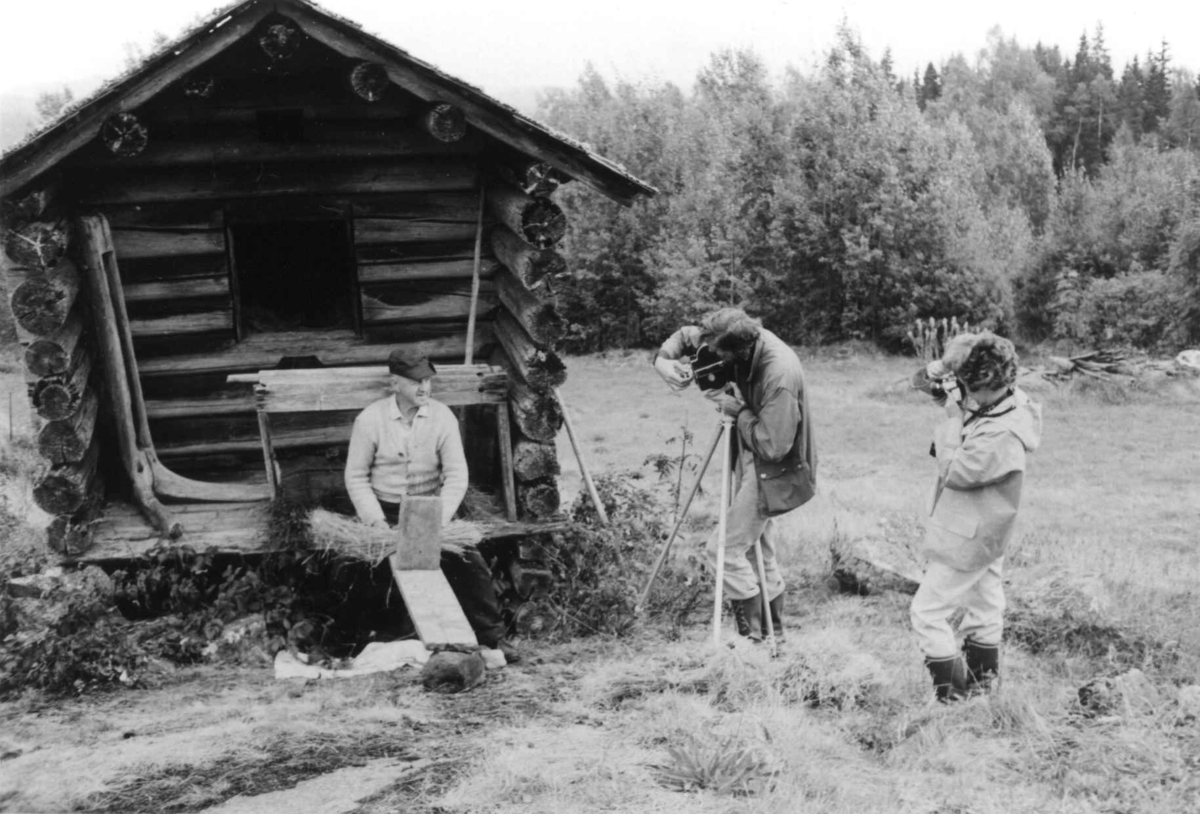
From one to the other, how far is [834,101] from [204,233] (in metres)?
23.7

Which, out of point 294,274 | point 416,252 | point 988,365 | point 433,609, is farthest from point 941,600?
point 294,274

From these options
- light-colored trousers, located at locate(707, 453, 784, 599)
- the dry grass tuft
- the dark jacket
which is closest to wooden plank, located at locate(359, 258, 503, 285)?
the dark jacket

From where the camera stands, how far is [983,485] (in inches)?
208

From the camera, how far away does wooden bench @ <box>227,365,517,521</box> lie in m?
6.79

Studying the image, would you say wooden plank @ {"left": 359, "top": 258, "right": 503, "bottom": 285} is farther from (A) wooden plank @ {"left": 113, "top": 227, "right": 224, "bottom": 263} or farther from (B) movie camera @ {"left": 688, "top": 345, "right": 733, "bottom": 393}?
(B) movie camera @ {"left": 688, "top": 345, "right": 733, "bottom": 393}

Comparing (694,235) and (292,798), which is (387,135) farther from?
(694,235)

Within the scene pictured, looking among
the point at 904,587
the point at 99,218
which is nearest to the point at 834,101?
the point at 904,587

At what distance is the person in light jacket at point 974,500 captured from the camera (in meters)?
5.19

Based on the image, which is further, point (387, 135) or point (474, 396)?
point (387, 135)

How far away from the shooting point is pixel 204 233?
7691 mm

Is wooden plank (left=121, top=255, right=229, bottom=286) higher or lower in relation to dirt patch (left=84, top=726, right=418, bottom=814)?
higher

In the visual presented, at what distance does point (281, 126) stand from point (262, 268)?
167 centimetres

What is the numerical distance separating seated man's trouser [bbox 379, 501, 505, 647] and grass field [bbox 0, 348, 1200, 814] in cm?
32

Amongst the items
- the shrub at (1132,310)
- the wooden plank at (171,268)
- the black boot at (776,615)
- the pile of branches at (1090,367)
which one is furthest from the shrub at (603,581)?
the shrub at (1132,310)
